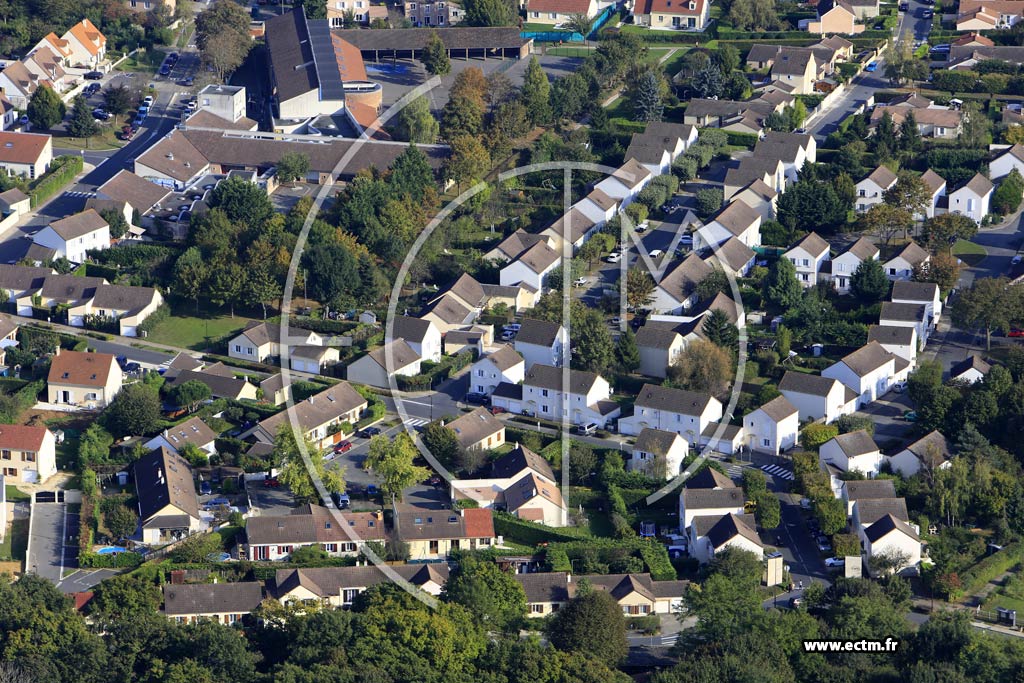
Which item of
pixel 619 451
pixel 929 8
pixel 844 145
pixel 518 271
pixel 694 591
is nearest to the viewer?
pixel 694 591

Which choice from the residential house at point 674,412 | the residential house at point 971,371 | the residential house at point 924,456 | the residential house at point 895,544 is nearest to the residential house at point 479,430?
the residential house at point 674,412

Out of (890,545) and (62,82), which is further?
(62,82)

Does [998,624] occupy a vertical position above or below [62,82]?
below

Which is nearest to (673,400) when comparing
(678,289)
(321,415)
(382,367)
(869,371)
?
(869,371)

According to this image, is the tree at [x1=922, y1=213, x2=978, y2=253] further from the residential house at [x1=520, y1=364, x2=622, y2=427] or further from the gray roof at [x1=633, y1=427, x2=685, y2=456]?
the gray roof at [x1=633, y1=427, x2=685, y2=456]

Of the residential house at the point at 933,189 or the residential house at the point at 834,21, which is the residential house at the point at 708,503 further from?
the residential house at the point at 834,21

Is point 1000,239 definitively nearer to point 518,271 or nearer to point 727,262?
point 727,262

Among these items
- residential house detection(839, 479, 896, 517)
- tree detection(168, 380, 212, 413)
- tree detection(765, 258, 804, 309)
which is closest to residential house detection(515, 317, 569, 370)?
tree detection(765, 258, 804, 309)

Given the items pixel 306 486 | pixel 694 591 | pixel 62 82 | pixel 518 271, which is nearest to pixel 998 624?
pixel 694 591
